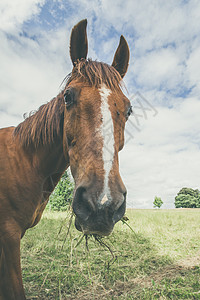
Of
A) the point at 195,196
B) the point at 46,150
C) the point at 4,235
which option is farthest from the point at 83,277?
the point at 195,196

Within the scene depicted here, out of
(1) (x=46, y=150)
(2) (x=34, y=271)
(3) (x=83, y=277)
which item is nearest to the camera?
(1) (x=46, y=150)

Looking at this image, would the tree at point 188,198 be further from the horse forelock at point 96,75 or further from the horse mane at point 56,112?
the horse forelock at point 96,75

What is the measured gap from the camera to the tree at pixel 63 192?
2491 mm

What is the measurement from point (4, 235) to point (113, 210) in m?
1.31

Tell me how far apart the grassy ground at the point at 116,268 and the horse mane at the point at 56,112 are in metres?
0.98

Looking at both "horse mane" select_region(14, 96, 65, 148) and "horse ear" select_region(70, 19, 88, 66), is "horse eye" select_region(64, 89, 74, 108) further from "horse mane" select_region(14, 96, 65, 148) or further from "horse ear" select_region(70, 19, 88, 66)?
"horse ear" select_region(70, 19, 88, 66)

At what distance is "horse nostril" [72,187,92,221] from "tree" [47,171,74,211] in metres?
0.84

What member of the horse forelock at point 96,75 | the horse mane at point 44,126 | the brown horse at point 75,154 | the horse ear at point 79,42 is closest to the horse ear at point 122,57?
the brown horse at point 75,154

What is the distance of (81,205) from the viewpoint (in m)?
1.42

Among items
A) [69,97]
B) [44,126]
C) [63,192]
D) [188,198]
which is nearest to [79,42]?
[69,97]

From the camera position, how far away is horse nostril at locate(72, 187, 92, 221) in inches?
54.4

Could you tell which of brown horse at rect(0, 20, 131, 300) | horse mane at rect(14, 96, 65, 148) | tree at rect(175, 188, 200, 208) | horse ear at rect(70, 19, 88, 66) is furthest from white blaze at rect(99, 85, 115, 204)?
tree at rect(175, 188, 200, 208)

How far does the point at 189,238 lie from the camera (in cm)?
559

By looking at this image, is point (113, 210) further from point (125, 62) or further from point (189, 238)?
point (189, 238)
